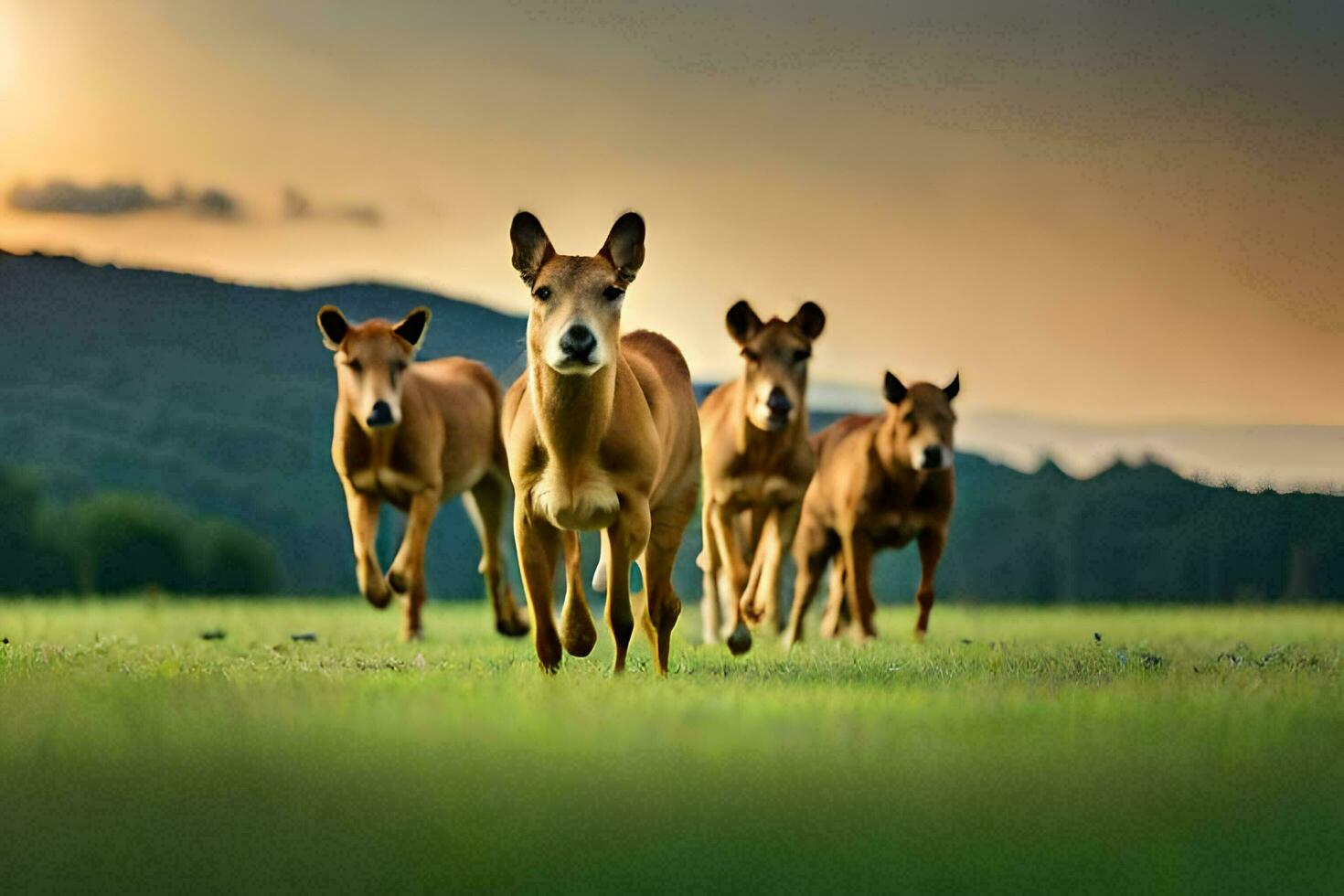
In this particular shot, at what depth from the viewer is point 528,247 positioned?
8.75 metres

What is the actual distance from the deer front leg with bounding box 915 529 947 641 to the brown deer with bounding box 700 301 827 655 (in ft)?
6.14

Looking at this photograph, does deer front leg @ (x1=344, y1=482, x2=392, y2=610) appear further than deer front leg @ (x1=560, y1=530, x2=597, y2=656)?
Yes

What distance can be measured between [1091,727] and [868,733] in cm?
108

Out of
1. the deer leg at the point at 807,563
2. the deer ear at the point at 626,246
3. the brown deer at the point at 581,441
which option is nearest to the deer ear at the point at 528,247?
Result: the brown deer at the point at 581,441

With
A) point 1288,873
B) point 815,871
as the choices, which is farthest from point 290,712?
point 1288,873

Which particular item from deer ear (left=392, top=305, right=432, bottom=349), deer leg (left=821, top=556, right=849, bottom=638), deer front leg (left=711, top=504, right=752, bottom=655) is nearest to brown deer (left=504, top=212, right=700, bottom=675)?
deer front leg (left=711, top=504, right=752, bottom=655)

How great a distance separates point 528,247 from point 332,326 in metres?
6.01

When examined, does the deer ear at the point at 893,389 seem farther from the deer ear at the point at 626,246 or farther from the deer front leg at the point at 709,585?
the deer ear at the point at 626,246

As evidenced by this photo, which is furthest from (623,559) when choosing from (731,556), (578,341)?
(731,556)

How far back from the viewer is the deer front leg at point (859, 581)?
1455cm

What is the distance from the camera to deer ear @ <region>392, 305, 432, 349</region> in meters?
14.3

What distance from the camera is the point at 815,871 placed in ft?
14.8

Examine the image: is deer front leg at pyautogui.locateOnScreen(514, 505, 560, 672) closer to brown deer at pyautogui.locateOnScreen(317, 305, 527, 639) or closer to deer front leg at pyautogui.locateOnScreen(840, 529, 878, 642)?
brown deer at pyautogui.locateOnScreen(317, 305, 527, 639)

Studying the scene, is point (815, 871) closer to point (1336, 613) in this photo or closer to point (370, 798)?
point (370, 798)
